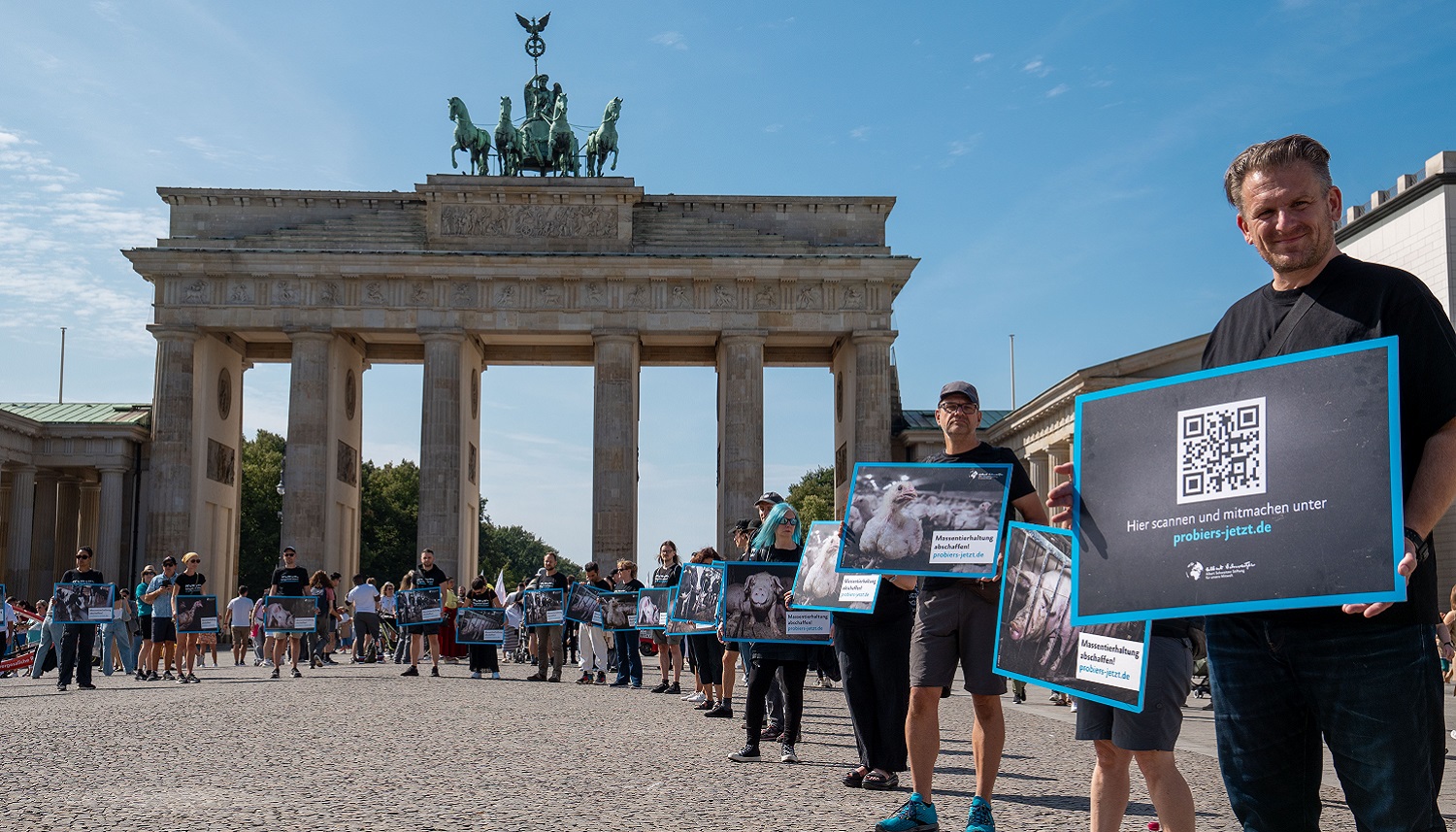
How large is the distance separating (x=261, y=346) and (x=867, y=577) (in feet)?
175

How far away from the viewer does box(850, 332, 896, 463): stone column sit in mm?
52719

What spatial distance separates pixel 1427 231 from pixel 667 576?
A: 26.8m

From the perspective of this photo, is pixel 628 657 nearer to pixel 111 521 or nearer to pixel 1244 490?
pixel 1244 490

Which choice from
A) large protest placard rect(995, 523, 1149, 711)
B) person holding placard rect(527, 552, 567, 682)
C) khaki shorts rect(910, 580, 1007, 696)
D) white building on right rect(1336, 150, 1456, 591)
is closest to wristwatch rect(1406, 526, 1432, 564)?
large protest placard rect(995, 523, 1149, 711)

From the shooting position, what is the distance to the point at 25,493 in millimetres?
52375

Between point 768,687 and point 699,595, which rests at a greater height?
point 699,595

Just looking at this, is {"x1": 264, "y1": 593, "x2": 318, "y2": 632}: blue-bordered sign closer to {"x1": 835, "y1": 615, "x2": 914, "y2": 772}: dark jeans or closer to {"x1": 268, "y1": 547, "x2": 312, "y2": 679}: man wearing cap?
{"x1": 268, "y1": 547, "x2": 312, "y2": 679}: man wearing cap

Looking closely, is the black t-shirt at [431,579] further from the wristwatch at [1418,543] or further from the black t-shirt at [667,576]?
the wristwatch at [1418,543]

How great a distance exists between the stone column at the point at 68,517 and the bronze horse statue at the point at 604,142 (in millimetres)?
25589

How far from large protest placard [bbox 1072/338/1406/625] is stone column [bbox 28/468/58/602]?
187 ft

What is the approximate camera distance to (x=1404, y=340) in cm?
371

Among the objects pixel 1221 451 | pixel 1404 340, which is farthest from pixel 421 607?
pixel 1404 340

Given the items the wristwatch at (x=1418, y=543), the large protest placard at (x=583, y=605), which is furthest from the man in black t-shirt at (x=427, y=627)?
the wristwatch at (x=1418, y=543)

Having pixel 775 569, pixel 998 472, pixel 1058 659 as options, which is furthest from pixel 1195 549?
pixel 775 569
